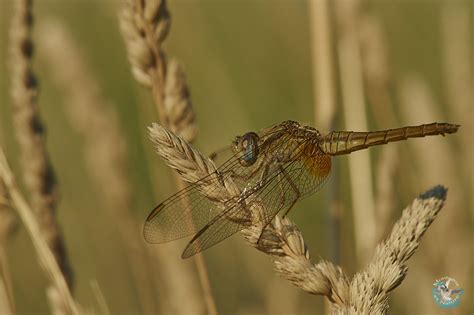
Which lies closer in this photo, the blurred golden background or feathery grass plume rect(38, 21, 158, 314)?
the blurred golden background

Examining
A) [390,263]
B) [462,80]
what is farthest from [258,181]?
[462,80]

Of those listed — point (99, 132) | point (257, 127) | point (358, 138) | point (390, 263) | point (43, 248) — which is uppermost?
point (257, 127)

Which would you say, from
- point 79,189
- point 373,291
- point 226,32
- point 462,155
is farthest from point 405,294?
point 226,32

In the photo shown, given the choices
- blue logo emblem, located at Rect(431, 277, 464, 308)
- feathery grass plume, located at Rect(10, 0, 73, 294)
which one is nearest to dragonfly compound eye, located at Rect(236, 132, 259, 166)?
feathery grass plume, located at Rect(10, 0, 73, 294)

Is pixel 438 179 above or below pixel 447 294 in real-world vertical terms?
above

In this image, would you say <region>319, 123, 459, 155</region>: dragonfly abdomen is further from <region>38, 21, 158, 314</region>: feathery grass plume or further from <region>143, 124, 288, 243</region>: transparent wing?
<region>38, 21, 158, 314</region>: feathery grass plume

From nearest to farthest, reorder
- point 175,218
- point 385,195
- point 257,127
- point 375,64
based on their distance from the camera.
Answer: point 175,218, point 385,195, point 375,64, point 257,127

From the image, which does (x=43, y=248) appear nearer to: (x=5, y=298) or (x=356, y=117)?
(x=5, y=298)
